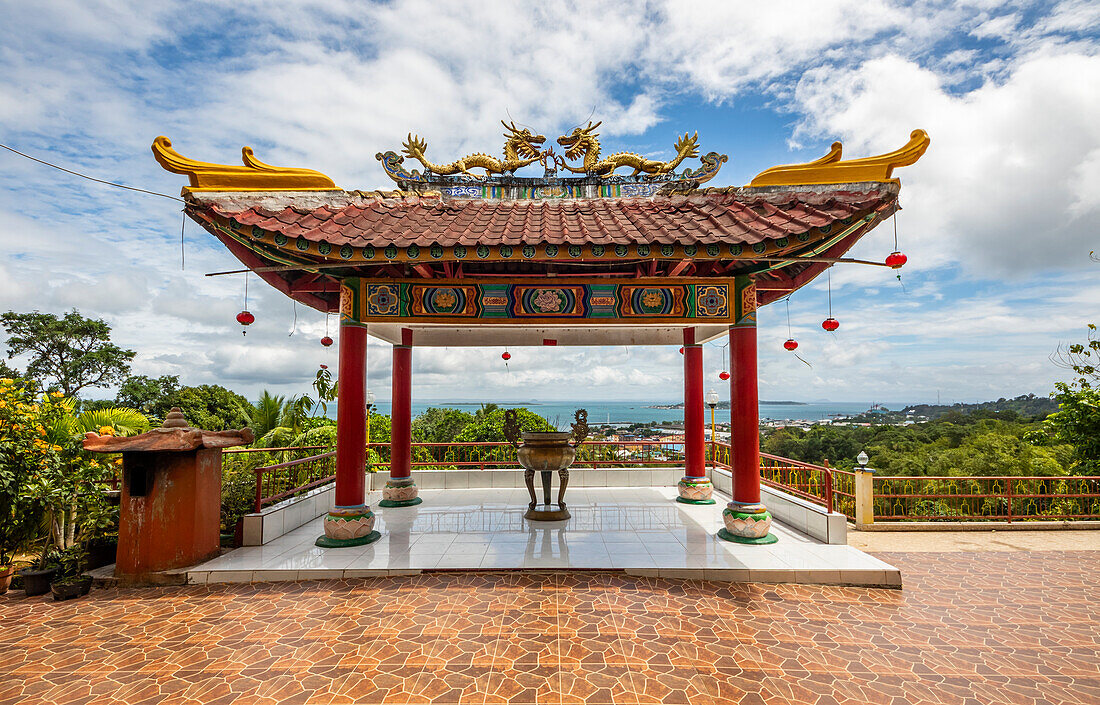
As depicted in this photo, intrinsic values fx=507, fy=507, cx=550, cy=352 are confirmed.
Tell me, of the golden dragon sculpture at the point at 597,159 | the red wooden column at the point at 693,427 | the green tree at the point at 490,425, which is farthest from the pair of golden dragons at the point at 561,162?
→ the green tree at the point at 490,425

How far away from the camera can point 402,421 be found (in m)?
9.05

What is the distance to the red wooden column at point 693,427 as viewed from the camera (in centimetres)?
877

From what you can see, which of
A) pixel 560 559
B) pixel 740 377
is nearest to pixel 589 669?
pixel 560 559

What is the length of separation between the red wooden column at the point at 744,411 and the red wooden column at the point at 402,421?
5.32m

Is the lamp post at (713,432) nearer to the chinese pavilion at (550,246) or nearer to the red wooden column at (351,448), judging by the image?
the chinese pavilion at (550,246)

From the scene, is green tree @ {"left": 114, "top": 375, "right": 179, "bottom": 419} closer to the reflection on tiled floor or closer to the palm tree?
the palm tree

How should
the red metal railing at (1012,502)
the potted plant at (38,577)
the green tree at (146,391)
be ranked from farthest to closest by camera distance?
the green tree at (146,391) → the red metal railing at (1012,502) → the potted plant at (38,577)

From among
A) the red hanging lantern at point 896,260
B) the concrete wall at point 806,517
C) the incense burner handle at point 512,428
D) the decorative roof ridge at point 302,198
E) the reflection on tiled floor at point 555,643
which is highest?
the decorative roof ridge at point 302,198

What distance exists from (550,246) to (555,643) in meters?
3.55

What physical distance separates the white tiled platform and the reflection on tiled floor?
0.16 meters

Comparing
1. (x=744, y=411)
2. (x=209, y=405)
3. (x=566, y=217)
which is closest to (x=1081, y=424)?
(x=744, y=411)

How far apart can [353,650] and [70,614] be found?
9.53 ft

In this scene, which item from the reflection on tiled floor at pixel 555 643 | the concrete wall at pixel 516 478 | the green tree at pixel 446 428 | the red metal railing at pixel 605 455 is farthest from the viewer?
the green tree at pixel 446 428

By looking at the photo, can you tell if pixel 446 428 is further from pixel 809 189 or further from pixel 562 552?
pixel 809 189
